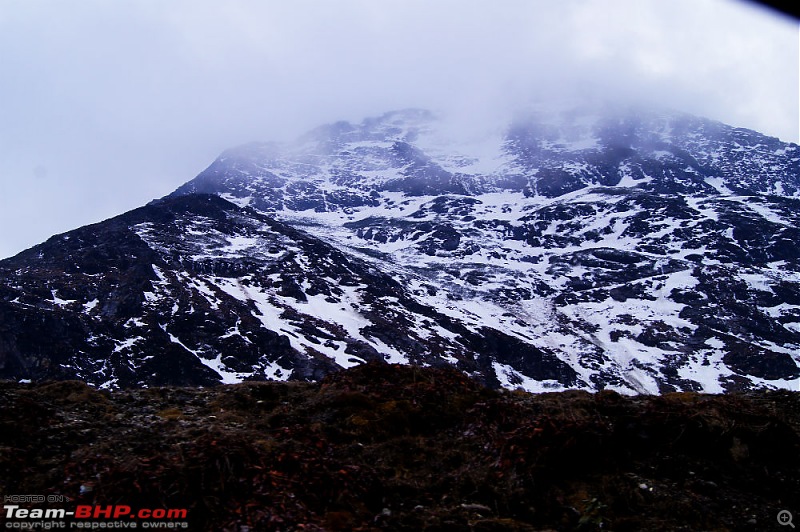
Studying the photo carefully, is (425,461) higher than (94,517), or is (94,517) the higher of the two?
(94,517)

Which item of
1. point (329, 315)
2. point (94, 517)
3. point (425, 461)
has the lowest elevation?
point (329, 315)

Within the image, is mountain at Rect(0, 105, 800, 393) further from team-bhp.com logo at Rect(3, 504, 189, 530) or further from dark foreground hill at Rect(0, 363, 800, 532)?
team-bhp.com logo at Rect(3, 504, 189, 530)

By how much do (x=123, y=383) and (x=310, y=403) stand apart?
8003 cm

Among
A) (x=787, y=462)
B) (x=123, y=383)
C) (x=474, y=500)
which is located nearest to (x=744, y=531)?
(x=787, y=462)

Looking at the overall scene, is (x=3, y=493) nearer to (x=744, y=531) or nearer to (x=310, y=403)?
(x=310, y=403)

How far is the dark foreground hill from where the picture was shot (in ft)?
23.8

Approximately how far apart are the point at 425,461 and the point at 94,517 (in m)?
4.76

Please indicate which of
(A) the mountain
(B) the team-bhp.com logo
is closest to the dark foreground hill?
(B) the team-bhp.com logo

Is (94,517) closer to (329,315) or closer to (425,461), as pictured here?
(425,461)

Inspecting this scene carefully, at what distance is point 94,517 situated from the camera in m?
6.72

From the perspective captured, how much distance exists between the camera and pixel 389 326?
121125 mm

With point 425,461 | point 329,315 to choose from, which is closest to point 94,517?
point 425,461

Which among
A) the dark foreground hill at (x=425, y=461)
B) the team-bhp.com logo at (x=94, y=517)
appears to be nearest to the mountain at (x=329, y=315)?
the dark foreground hill at (x=425, y=461)

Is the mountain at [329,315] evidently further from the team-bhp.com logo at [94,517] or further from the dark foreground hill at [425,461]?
the team-bhp.com logo at [94,517]
